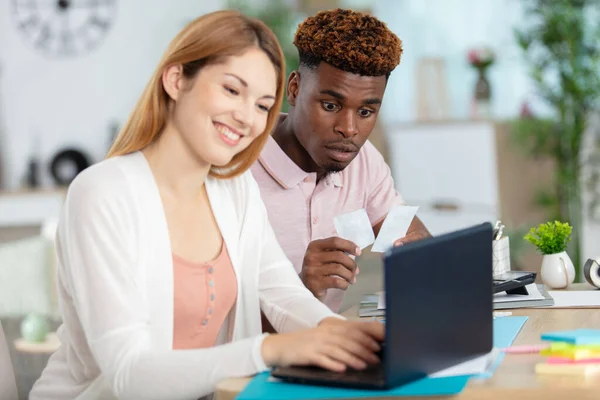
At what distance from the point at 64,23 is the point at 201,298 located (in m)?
5.55

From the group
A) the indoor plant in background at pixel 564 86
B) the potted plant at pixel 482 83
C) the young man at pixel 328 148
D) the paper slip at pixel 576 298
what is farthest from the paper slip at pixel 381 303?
the potted plant at pixel 482 83

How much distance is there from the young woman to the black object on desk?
18.8 inches

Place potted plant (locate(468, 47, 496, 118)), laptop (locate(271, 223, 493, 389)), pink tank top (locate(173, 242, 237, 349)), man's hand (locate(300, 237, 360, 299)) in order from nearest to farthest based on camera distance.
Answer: laptop (locate(271, 223, 493, 389)) < pink tank top (locate(173, 242, 237, 349)) < man's hand (locate(300, 237, 360, 299)) < potted plant (locate(468, 47, 496, 118))

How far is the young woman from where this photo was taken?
146 cm

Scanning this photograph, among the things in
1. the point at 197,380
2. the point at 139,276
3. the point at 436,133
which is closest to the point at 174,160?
the point at 139,276

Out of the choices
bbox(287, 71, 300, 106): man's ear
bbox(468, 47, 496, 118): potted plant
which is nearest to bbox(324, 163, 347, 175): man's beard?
bbox(287, 71, 300, 106): man's ear

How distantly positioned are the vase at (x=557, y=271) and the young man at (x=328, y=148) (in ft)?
1.02

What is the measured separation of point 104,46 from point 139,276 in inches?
219

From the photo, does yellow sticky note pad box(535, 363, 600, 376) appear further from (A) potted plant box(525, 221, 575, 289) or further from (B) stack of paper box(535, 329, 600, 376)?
(A) potted plant box(525, 221, 575, 289)

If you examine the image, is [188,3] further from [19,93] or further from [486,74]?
[486,74]

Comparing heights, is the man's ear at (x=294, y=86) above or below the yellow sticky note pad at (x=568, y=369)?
above

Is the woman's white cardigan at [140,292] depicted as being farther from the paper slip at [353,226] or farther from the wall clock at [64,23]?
the wall clock at [64,23]

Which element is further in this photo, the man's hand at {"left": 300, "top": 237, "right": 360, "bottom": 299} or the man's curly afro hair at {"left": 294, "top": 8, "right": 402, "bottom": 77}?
the man's curly afro hair at {"left": 294, "top": 8, "right": 402, "bottom": 77}

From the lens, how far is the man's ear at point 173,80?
1.69 m
